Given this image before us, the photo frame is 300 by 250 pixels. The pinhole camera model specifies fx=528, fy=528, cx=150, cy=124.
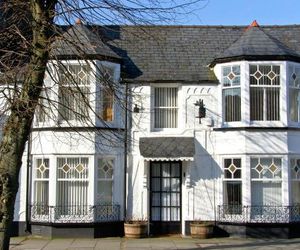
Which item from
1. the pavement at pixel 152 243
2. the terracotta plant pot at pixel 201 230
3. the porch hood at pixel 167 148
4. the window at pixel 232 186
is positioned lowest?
the pavement at pixel 152 243

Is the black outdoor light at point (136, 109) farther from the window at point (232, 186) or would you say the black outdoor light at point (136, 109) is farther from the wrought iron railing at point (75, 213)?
the window at point (232, 186)

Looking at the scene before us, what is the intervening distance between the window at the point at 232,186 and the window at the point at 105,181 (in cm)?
381

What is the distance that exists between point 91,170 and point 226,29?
25.5ft

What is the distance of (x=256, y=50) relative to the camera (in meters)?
17.7

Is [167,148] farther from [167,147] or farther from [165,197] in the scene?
[165,197]

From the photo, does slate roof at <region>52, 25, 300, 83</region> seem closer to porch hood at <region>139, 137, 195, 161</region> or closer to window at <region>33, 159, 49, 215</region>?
porch hood at <region>139, 137, 195, 161</region>

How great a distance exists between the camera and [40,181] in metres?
17.8

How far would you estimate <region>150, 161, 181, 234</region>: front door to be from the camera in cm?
1802

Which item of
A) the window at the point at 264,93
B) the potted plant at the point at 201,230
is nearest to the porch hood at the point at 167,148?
the potted plant at the point at 201,230

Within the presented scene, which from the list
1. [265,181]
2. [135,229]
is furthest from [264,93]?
[135,229]

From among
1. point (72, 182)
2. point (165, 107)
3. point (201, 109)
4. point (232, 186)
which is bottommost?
point (232, 186)

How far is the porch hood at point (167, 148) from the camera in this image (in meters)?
17.3

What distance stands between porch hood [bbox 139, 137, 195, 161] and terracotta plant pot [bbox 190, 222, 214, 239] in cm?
215

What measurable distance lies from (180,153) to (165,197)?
Answer: 6.05ft
